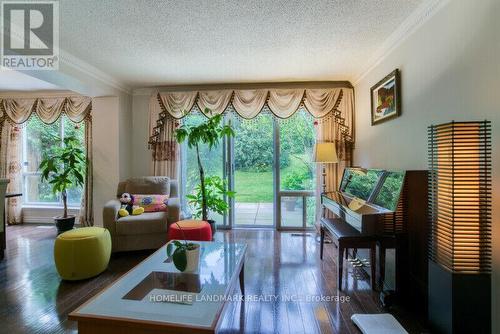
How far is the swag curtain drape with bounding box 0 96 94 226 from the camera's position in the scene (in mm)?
4281

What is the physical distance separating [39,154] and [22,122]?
617mm

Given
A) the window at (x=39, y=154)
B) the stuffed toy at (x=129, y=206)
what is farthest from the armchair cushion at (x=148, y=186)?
the window at (x=39, y=154)

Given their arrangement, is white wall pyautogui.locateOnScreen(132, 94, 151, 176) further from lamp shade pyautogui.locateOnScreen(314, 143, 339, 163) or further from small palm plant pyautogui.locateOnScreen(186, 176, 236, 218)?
lamp shade pyautogui.locateOnScreen(314, 143, 339, 163)

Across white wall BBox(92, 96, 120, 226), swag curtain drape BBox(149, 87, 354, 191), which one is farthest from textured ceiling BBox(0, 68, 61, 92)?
swag curtain drape BBox(149, 87, 354, 191)

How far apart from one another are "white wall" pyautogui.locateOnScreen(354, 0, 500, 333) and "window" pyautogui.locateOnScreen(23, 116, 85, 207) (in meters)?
5.09

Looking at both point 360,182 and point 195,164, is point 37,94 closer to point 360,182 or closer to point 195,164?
point 195,164

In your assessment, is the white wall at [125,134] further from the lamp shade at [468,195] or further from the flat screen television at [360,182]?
the lamp shade at [468,195]

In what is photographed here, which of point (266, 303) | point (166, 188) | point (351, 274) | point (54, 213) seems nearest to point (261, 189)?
point (166, 188)

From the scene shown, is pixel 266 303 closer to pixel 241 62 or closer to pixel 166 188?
pixel 166 188

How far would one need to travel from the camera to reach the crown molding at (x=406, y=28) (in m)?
1.94

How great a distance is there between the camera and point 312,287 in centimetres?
234

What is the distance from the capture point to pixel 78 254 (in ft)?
7.90

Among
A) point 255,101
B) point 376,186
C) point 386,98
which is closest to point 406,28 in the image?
point 386,98

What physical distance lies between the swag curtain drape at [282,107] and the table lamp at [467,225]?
2.43 m
